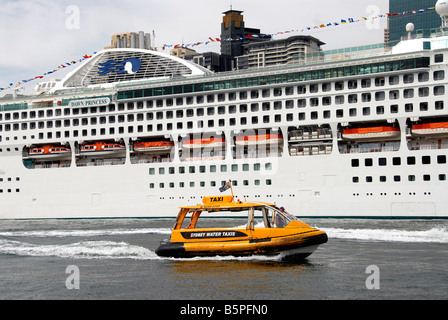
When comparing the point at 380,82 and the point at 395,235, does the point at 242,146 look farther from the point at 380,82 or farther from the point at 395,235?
the point at 395,235

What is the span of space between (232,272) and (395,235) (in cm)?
1096

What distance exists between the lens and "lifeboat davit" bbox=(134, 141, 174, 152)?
4381 centimetres

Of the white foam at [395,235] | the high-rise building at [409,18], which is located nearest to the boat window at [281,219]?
the white foam at [395,235]

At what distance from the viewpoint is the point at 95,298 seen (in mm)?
15945

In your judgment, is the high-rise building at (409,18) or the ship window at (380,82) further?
the high-rise building at (409,18)

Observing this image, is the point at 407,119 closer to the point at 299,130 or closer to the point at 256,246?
the point at 299,130

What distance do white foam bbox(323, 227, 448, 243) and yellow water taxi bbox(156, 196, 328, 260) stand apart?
22.1 ft

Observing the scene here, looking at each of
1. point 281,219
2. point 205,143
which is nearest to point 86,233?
point 205,143

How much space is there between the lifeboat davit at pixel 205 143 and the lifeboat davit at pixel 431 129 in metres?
13.3

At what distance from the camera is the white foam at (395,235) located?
25906 millimetres

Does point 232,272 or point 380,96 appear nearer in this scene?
point 232,272

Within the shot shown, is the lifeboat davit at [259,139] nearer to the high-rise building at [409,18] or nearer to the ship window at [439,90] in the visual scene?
the ship window at [439,90]

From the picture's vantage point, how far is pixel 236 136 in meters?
41.9

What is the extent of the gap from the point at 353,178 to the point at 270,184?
5.60m
